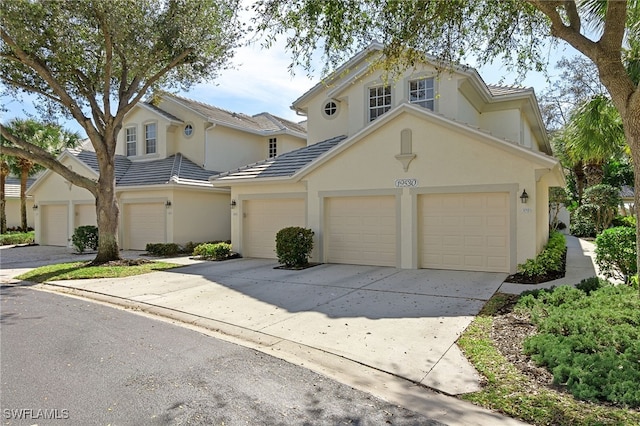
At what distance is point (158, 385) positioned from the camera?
170 inches

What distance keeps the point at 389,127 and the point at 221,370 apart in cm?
903

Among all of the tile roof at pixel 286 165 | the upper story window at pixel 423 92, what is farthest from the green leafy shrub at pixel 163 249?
the upper story window at pixel 423 92

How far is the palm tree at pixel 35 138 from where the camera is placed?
23250 mm

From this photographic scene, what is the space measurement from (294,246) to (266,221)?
10.0 feet

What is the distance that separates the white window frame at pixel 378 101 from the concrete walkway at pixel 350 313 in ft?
20.0

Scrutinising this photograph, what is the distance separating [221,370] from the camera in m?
4.79

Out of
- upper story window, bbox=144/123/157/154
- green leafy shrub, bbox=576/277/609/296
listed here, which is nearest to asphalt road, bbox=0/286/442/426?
green leafy shrub, bbox=576/277/609/296

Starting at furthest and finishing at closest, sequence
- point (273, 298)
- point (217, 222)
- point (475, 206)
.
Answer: point (217, 222), point (475, 206), point (273, 298)

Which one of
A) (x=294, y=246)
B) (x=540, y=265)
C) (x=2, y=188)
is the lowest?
(x=540, y=265)

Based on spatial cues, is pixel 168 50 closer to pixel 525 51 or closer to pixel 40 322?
pixel 40 322

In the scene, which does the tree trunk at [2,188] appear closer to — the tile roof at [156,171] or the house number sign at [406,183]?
the tile roof at [156,171]

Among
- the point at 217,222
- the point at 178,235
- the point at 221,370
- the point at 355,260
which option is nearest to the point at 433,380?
the point at 221,370

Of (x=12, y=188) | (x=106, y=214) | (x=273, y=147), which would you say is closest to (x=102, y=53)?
(x=106, y=214)

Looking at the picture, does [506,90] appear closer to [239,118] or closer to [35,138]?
[239,118]
